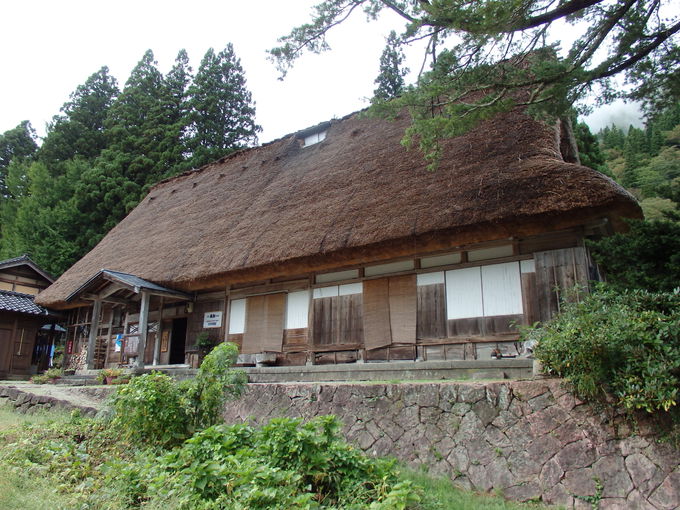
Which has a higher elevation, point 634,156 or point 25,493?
point 634,156

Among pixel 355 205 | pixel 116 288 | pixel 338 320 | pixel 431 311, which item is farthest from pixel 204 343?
pixel 431 311

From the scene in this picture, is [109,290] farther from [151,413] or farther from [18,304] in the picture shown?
[151,413]

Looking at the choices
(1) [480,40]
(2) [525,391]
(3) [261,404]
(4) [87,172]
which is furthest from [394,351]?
(4) [87,172]

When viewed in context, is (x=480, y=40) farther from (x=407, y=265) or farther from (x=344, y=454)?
(x=344, y=454)

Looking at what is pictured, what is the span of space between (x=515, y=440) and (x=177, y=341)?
1075 centimetres

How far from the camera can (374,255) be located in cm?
891

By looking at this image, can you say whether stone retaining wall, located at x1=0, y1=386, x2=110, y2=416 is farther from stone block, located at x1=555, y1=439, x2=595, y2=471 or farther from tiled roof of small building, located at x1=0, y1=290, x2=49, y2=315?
tiled roof of small building, located at x1=0, y1=290, x2=49, y2=315

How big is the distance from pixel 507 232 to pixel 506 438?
11.7 ft

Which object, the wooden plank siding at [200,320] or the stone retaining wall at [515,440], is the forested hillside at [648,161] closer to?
the stone retaining wall at [515,440]

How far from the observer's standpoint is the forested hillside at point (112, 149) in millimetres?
22312

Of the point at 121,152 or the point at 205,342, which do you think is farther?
the point at 121,152

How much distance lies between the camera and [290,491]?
3672 millimetres

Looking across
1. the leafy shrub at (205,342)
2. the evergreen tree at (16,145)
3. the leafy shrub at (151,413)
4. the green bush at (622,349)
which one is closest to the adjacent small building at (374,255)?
the leafy shrub at (205,342)

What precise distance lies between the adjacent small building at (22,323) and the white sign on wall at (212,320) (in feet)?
26.0
